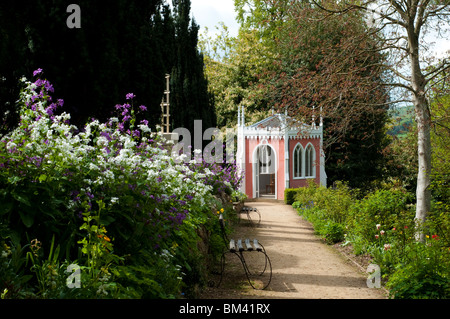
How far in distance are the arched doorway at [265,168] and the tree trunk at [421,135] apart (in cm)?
1334

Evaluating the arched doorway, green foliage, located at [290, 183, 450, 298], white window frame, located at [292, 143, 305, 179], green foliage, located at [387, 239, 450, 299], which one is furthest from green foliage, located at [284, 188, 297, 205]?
green foliage, located at [387, 239, 450, 299]

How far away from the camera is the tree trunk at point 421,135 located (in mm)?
8914

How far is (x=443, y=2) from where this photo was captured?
9344 mm

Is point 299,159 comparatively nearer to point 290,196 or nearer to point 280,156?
point 280,156

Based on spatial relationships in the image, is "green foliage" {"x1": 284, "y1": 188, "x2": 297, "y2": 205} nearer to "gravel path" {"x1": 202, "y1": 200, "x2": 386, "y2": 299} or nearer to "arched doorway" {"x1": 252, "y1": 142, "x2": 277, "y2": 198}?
"arched doorway" {"x1": 252, "y1": 142, "x2": 277, "y2": 198}

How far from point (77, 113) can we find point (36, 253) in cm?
445

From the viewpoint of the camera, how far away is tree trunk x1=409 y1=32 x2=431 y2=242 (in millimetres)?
8914

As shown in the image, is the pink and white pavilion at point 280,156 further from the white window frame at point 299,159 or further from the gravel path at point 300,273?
the gravel path at point 300,273

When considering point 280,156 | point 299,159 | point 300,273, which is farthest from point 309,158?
point 300,273

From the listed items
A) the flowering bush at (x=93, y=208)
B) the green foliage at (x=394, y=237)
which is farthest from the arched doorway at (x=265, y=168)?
the flowering bush at (x=93, y=208)

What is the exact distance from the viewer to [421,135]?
9062 mm

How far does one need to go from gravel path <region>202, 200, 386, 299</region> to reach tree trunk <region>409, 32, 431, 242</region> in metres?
2.05
